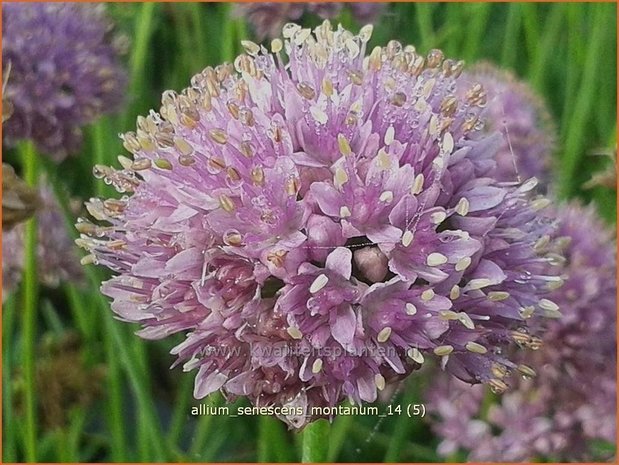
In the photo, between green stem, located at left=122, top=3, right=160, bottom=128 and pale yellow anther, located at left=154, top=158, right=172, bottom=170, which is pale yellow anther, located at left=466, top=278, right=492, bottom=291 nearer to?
pale yellow anther, located at left=154, top=158, right=172, bottom=170

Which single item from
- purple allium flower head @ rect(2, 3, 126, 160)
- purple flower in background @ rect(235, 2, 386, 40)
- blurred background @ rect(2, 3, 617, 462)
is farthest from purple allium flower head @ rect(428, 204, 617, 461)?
purple allium flower head @ rect(2, 3, 126, 160)

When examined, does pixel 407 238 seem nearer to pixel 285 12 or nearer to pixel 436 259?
pixel 436 259

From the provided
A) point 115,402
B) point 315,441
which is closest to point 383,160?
point 315,441

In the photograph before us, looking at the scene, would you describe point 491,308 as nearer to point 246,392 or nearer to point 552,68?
point 246,392

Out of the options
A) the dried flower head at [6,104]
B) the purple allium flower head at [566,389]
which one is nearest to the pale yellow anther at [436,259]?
the purple allium flower head at [566,389]

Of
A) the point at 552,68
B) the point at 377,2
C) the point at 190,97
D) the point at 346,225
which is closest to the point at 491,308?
the point at 346,225
